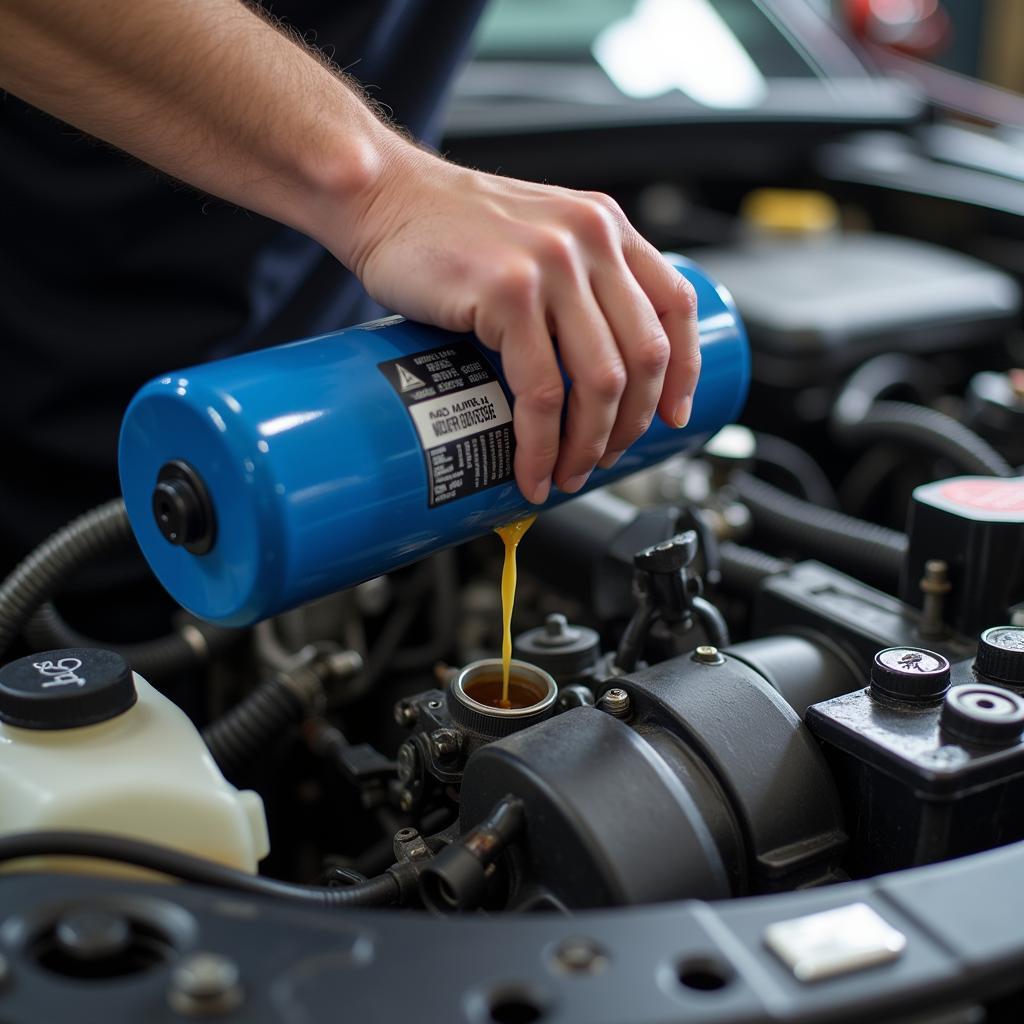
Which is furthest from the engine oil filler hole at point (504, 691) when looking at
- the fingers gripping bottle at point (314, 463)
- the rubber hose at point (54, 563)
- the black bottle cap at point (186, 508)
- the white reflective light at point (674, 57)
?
the white reflective light at point (674, 57)

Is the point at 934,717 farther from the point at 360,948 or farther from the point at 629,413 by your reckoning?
the point at 360,948

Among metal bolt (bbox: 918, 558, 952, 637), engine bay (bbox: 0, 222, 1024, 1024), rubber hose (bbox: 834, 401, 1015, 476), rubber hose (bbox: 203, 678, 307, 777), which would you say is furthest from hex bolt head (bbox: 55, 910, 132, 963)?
rubber hose (bbox: 834, 401, 1015, 476)

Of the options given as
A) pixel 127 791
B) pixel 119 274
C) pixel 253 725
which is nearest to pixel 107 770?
pixel 127 791

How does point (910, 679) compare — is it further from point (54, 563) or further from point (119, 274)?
point (119, 274)

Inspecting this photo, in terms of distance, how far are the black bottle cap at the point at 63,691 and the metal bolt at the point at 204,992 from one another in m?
0.24

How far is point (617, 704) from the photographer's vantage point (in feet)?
2.55

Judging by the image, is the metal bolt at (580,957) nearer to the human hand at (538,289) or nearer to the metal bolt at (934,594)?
the human hand at (538,289)

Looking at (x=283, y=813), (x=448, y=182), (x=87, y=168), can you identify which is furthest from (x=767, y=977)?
(x=87, y=168)

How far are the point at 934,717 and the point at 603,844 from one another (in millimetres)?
233

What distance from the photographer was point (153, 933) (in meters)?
0.57

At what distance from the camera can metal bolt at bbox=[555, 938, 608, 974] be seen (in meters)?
0.54

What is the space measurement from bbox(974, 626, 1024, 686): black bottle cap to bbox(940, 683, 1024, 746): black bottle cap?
65 mm

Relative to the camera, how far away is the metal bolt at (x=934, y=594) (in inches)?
37.0

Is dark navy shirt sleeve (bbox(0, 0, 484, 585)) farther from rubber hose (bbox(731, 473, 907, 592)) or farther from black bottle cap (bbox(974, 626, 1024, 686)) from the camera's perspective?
black bottle cap (bbox(974, 626, 1024, 686))
